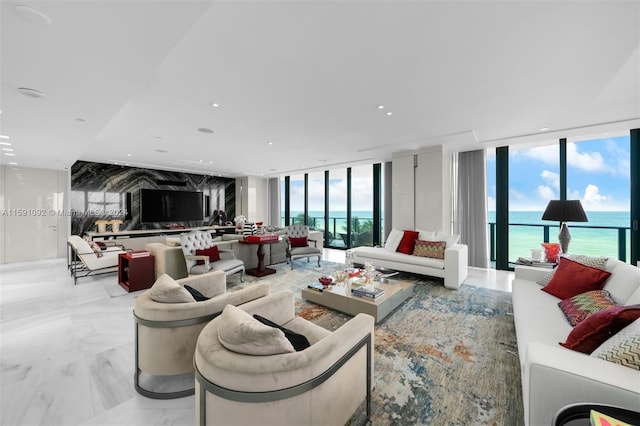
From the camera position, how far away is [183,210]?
849 centimetres

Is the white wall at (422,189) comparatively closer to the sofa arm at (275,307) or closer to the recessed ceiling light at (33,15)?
the sofa arm at (275,307)

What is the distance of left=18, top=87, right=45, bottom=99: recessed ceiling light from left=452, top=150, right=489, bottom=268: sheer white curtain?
659 centimetres

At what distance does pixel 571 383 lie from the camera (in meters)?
1.16

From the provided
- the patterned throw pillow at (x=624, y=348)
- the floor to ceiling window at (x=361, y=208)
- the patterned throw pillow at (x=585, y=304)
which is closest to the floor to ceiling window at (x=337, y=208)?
the floor to ceiling window at (x=361, y=208)

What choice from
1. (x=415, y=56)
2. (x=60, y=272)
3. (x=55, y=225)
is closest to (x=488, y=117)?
(x=415, y=56)

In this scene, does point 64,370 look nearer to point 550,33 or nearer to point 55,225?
point 550,33

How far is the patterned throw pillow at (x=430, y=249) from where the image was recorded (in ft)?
14.9

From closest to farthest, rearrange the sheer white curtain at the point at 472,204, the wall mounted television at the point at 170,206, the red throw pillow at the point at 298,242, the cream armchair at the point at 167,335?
the cream armchair at the point at 167,335 < the sheer white curtain at the point at 472,204 < the red throw pillow at the point at 298,242 < the wall mounted television at the point at 170,206

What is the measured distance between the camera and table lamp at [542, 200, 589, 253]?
3184 mm

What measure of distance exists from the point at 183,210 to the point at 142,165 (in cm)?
182

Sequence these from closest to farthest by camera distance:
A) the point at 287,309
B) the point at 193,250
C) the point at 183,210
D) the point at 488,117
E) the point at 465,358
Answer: the point at 287,309 < the point at 465,358 < the point at 488,117 < the point at 193,250 < the point at 183,210

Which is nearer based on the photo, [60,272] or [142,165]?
[60,272]

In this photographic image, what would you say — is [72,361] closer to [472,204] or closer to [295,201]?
[472,204]

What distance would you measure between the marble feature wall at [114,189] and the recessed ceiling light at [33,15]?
279 inches
